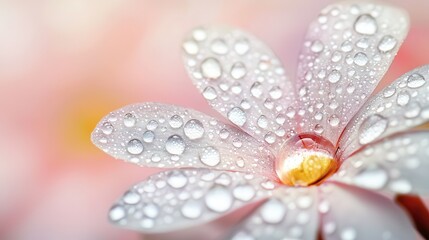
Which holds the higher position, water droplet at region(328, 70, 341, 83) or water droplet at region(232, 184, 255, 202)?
water droplet at region(328, 70, 341, 83)

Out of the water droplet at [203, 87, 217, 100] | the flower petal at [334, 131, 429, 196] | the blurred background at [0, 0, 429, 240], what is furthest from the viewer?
the blurred background at [0, 0, 429, 240]

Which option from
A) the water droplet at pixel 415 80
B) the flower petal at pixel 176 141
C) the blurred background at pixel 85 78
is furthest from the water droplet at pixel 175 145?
→ the blurred background at pixel 85 78

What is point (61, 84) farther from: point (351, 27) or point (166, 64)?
point (351, 27)

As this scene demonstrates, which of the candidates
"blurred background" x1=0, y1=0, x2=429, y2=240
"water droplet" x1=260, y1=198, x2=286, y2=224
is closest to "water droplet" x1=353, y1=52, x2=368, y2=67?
"water droplet" x1=260, y1=198, x2=286, y2=224

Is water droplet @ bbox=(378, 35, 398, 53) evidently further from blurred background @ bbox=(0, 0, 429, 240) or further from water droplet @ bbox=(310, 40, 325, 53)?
blurred background @ bbox=(0, 0, 429, 240)

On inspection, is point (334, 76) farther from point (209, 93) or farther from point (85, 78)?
point (85, 78)

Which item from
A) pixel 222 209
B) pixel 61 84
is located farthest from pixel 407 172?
pixel 61 84

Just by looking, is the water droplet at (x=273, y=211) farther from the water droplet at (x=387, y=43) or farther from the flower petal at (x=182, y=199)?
the water droplet at (x=387, y=43)

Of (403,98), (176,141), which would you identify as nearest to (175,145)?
(176,141)
